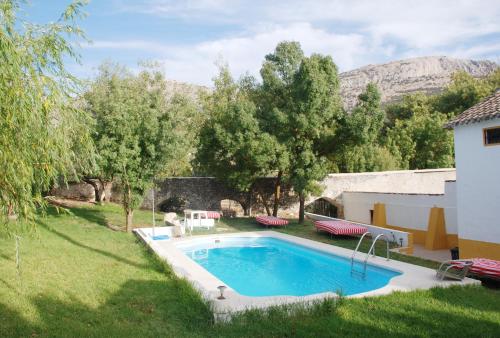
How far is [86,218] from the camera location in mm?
20875

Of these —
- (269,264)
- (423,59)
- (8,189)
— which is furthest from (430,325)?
(423,59)

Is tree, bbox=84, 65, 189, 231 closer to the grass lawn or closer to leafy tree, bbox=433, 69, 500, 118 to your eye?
the grass lawn

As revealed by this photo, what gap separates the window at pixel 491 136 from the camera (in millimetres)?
11398

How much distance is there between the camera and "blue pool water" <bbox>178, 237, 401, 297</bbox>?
11.8 metres

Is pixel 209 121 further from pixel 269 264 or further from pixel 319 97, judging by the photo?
pixel 269 264

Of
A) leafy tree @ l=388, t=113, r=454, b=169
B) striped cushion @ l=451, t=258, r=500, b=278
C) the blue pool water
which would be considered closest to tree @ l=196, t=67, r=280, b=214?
the blue pool water

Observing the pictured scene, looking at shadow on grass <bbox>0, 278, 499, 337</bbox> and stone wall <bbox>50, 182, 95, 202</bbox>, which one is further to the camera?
stone wall <bbox>50, 182, 95, 202</bbox>

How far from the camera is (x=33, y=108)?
17.5 feet

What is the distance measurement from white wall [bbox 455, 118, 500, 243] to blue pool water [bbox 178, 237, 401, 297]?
2908 mm

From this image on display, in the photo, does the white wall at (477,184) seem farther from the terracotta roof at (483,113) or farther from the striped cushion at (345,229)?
the striped cushion at (345,229)

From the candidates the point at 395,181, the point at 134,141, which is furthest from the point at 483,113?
the point at 395,181

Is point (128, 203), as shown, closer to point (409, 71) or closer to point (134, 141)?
point (134, 141)

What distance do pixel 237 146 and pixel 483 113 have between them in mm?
12021

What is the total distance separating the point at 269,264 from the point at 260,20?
11.6 meters
